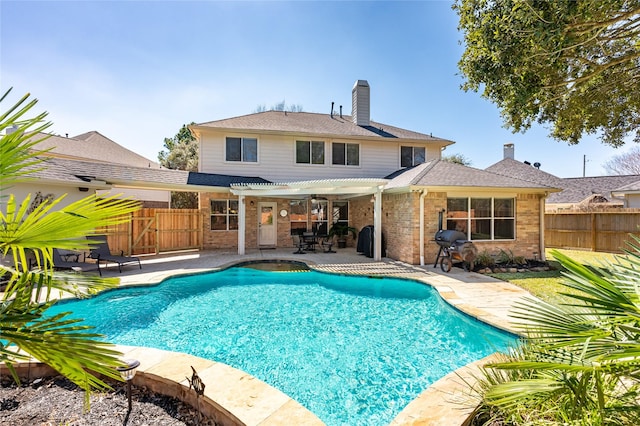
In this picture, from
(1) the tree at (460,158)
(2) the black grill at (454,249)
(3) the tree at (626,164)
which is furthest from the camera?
(1) the tree at (460,158)

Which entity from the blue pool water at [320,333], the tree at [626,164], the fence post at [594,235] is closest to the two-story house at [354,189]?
the blue pool water at [320,333]

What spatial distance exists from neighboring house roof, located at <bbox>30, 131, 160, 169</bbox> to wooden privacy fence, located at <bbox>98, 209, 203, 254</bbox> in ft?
31.0

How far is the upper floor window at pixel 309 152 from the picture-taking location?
51.3ft

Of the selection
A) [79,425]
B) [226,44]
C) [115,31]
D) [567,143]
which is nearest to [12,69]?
[115,31]

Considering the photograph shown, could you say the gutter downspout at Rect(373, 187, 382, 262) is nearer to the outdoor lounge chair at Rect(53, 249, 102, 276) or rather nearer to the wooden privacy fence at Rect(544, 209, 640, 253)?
the outdoor lounge chair at Rect(53, 249, 102, 276)

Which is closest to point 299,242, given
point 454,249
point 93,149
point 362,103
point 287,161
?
point 287,161

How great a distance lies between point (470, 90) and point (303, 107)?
2532 cm

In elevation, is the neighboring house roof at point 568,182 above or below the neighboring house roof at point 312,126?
below

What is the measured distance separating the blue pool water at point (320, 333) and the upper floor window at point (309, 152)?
8.39 metres

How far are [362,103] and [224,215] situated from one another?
10.4 m

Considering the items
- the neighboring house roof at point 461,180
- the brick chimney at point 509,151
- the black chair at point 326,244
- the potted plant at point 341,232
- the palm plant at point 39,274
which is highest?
the brick chimney at point 509,151

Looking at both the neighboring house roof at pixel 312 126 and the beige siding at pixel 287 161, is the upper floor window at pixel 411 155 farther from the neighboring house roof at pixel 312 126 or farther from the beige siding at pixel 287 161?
the neighboring house roof at pixel 312 126

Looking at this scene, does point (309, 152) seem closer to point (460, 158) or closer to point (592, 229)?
point (592, 229)

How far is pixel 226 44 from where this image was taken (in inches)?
404
